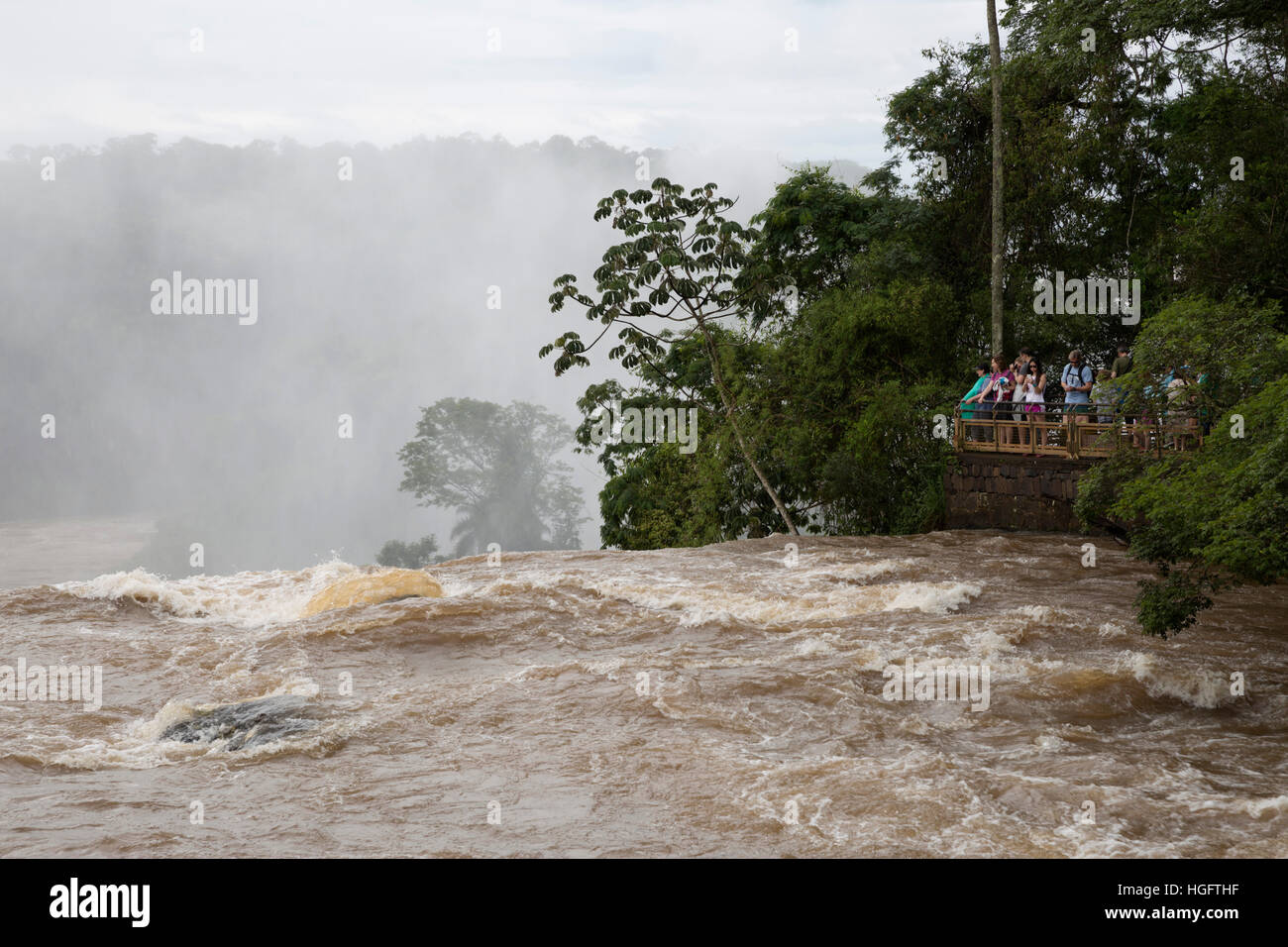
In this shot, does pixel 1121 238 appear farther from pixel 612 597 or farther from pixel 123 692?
pixel 123 692

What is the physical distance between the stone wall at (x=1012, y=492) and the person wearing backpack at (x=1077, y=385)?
85 cm

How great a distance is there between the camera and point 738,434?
23734 millimetres

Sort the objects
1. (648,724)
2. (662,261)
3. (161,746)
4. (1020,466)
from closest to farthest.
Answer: (161,746), (648,724), (1020,466), (662,261)

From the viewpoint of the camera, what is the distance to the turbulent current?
677cm

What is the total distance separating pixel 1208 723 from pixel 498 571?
10842 mm

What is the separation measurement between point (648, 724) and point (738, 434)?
15183 mm

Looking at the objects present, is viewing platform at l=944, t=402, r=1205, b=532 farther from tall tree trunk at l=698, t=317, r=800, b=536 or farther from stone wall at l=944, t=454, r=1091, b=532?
tall tree trunk at l=698, t=317, r=800, b=536

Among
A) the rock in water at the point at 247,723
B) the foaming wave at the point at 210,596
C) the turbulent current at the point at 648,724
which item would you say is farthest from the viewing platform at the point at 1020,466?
the rock in water at the point at 247,723

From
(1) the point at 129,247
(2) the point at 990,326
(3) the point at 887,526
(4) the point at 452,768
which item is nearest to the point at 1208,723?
(4) the point at 452,768

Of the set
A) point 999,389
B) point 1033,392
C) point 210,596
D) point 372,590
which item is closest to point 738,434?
point 999,389

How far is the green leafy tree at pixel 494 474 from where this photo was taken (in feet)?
192

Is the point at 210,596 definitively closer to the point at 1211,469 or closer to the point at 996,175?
the point at 1211,469

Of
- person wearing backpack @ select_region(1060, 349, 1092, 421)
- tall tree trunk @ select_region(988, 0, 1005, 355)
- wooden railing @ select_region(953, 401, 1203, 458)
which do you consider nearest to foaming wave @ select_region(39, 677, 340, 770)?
wooden railing @ select_region(953, 401, 1203, 458)

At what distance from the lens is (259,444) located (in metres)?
81.6
